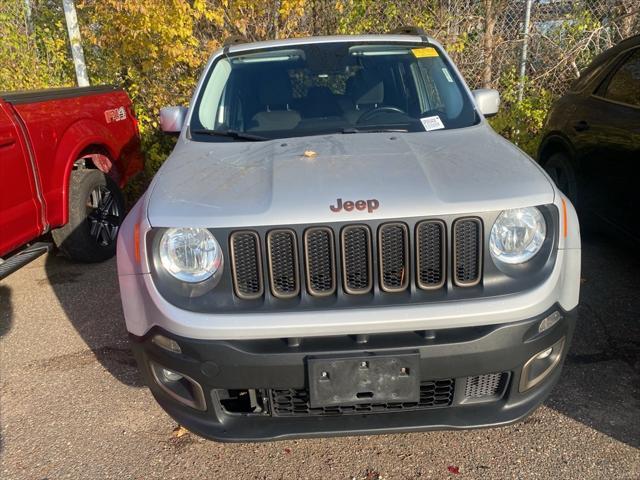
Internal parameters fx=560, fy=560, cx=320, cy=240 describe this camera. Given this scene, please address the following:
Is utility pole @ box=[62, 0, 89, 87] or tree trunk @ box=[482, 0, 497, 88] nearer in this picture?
utility pole @ box=[62, 0, 89, 87]

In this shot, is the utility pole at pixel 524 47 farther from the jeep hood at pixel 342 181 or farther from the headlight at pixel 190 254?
the headlight at pixel 190 254

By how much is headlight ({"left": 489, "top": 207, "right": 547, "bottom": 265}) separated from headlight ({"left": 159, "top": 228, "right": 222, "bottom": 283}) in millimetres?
1096

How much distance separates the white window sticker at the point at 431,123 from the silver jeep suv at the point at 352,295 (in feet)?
2.19

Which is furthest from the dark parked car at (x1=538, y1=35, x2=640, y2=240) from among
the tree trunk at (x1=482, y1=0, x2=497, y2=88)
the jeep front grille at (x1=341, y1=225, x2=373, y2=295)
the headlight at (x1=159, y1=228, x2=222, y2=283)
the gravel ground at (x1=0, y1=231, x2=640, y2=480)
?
the headlight at (x1=159, y1=228, x2=222, y2=283)

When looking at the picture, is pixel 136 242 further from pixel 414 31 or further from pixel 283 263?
pixel 414 31

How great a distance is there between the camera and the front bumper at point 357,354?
82.6 inches

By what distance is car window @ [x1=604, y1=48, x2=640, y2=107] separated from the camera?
3.94 m

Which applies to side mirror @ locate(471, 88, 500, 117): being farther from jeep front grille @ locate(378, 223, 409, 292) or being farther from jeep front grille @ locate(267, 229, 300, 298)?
jeep front grille @ locate(267, 229, 300, 298)

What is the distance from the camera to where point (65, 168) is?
181 inches

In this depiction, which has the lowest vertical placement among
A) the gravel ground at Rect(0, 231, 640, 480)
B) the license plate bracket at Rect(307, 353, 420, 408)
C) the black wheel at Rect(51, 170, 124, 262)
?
the gravel ground at Rect(0, 231, 640, 480)

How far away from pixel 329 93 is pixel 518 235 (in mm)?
1671

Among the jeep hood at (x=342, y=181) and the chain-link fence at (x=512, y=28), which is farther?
the chain-link fence at (x=512, y=28)

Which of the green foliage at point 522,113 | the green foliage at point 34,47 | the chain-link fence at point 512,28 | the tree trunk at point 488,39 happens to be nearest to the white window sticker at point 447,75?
the green foliage at point 522,113

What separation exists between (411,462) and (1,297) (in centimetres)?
369
